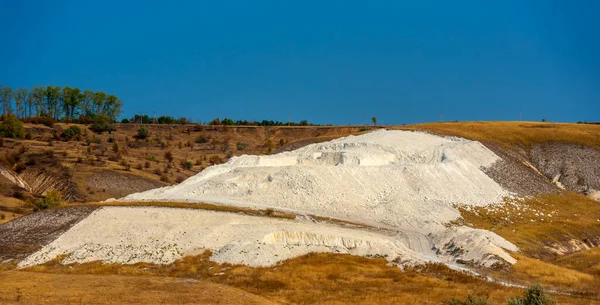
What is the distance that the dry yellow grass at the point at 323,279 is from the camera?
29.3 meters

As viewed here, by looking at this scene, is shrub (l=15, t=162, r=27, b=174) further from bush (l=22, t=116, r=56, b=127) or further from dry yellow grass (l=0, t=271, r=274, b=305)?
dry yellow grass (l=0, t=271, r=274, b=305)

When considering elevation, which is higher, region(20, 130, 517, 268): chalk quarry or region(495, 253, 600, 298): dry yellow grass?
region(20, 130, 517, 268): chalk quarry

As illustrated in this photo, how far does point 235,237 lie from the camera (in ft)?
133

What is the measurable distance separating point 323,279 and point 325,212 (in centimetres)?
1527

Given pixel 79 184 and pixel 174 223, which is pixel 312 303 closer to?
pixel 174 223

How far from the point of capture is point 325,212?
1918 inches

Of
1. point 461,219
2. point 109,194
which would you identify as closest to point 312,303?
point 461,219

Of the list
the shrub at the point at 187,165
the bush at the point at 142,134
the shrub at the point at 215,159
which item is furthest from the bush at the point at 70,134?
the shrub at the point at 215,159

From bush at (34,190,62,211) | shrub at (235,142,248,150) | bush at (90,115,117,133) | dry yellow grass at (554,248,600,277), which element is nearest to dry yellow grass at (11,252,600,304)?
dry yellow grass at (554,248,600,277)

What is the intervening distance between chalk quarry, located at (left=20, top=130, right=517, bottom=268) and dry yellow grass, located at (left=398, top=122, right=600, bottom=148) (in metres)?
5.43

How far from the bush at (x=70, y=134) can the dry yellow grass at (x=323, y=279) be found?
72.7 metres

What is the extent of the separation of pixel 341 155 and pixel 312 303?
33033 mm

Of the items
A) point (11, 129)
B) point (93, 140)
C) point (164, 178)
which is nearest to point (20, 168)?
point (164, 178)

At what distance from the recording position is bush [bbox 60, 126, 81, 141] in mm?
106556
